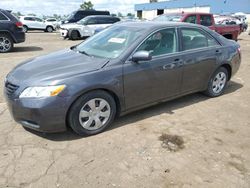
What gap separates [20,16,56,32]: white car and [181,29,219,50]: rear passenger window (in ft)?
82.4

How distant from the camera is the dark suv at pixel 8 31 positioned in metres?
10.9

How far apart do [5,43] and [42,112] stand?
29.0 ft

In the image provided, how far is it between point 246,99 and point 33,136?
13.9ft

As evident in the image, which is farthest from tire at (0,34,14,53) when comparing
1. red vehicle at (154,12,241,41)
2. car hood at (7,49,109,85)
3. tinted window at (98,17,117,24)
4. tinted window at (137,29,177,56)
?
tinted window at (137,29,177,56)

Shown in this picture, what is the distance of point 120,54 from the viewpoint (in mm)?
4098

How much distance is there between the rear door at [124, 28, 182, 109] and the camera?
4145mm

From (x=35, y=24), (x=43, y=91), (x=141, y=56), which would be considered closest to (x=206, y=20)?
(x=141, y=56)

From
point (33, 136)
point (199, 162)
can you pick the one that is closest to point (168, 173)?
point (199, 162)

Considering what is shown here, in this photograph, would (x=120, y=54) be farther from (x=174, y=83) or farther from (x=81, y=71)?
(x=174, y=83)

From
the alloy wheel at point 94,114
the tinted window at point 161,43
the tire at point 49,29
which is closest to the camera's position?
the alloy wheel at point 94,114

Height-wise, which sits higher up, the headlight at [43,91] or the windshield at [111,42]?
the windshield at [111,42]

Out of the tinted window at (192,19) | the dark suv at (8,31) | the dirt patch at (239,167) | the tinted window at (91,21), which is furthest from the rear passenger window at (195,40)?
the tinted window at (91,21)

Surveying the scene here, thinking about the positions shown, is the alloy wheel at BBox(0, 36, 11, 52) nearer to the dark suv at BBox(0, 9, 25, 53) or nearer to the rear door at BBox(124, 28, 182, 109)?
the dark suv at BBox(0, 9, 25, 53)

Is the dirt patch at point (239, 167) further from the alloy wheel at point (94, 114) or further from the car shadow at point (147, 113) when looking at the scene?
the alloy wheel at point (94, 114)
